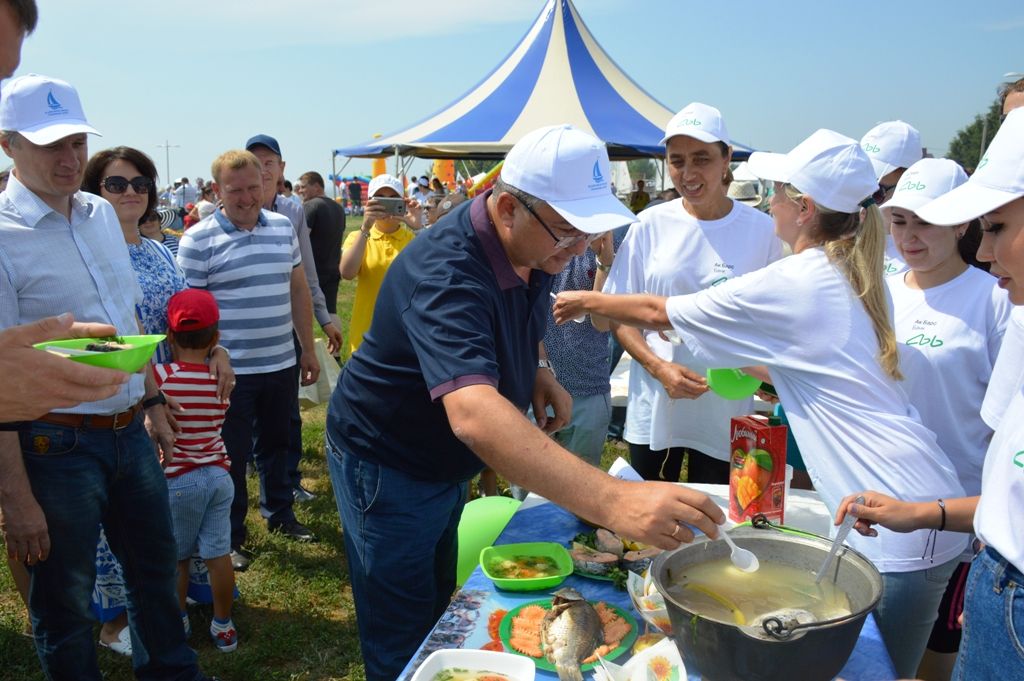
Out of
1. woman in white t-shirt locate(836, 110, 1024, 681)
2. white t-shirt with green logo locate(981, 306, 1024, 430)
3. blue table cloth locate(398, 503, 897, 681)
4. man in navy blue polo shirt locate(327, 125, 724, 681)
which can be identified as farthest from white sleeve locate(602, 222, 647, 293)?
woman in white t-shirt locate(836, 110, 1024, 681)

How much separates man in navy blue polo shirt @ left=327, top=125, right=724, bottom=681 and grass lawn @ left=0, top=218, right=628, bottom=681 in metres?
1.25

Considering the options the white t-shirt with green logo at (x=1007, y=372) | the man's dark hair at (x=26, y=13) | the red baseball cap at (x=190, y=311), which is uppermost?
the man's dark hair at (x=26, y=13)

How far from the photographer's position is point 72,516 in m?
2.24

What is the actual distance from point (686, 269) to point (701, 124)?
60cm

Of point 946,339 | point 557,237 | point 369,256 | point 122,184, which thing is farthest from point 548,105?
point 557,237

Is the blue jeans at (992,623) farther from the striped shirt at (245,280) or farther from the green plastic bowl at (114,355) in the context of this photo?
the striped shirt at (245,280)

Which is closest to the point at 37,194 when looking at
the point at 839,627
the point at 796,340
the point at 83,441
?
the point at 83,441

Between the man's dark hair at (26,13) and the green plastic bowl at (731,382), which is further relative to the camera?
the green plastic bowl at (731,382)

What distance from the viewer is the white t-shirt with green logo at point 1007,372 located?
164 centimetres

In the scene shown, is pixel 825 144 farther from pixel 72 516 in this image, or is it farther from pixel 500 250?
pixel 72 516

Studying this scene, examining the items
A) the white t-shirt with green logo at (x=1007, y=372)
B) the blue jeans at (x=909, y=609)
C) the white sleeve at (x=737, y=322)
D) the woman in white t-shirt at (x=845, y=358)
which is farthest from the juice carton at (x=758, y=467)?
the white t-shirt with green logo at (x=1007, y=372)

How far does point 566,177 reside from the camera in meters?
1.61

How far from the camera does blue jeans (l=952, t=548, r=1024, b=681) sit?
4.19ft

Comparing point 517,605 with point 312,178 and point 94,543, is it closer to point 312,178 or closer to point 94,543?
point 94,543
